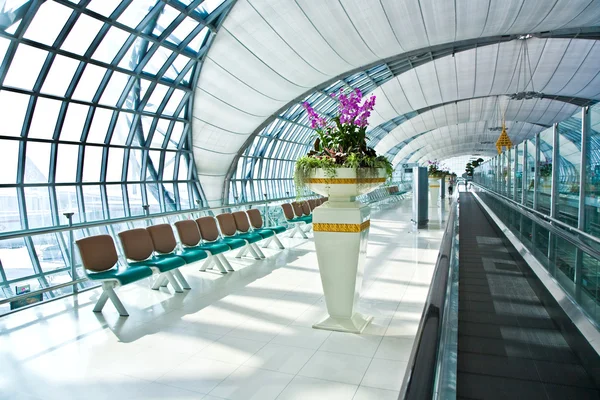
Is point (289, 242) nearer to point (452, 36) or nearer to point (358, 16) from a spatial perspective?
point (358, 16)

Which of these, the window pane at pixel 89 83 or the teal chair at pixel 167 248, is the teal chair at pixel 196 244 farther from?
the window pane at pixel 89 83

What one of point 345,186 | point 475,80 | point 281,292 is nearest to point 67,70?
point 281,292

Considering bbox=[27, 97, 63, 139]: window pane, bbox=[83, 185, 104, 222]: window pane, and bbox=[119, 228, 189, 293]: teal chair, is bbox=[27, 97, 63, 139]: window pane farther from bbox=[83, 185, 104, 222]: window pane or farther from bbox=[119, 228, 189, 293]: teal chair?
bbox=[119, 228, 189, 293]: teal chair

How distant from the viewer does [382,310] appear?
496 cm

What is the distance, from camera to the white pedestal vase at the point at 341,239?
4.17 meters

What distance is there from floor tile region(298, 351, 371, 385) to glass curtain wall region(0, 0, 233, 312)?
23.7 ft

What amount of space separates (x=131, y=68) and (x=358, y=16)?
8.83 m

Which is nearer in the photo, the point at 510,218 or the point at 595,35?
the point at 510,218

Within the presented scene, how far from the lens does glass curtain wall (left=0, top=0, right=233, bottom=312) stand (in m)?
12.1

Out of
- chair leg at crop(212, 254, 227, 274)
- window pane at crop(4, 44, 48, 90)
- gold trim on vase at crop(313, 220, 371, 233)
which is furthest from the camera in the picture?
window pane at crop(4, 44, 48, 90)

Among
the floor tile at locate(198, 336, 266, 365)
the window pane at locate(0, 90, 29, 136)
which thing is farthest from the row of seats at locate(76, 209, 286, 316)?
the window pane at locate(0, 90, 29, 136)

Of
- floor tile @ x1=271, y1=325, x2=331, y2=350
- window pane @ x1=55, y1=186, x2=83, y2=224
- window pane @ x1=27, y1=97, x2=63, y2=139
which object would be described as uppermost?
window pane @ x1=27, y1=97, x2=63, y2=139

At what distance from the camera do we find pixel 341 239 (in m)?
4.19

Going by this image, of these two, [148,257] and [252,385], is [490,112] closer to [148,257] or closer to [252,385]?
[148,257]
